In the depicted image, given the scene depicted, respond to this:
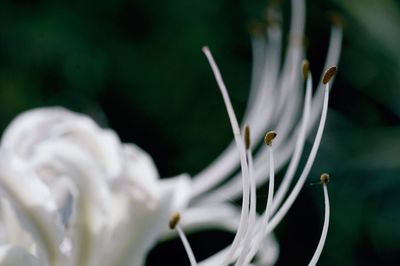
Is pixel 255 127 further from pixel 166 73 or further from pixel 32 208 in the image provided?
pixel 166 73

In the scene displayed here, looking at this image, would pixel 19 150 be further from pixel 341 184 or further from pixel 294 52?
pixel 341 184

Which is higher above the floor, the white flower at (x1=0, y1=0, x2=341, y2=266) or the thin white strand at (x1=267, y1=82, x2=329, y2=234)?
the thin white strand at (x1=267, y1=82, x2=329, y2=234)

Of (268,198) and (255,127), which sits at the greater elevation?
(268,198)

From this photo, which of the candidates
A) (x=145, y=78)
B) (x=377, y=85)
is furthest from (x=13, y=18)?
(x=377, y=85)

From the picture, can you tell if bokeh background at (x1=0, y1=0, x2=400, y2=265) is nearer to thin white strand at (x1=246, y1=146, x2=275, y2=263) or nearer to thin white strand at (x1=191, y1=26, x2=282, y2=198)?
thin white strand at (x1=191, y1=26, x2=282, y2=198)

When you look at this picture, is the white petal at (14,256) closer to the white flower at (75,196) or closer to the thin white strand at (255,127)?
the white flower at (75,196)

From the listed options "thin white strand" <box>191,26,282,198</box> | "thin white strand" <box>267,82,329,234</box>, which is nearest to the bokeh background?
"thin white strand" <box>191,26,282,198</box>

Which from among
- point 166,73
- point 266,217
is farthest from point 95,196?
point 166,73

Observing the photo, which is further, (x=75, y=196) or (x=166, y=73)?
(x=166, y=73)
